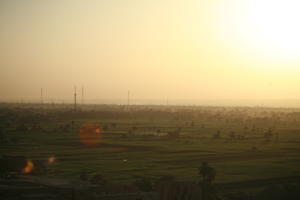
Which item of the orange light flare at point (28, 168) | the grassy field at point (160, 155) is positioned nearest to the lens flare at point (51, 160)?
the grassy field at point (160, 155)

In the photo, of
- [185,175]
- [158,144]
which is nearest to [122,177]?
[185,175]

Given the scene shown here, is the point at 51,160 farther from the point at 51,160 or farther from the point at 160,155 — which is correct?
the point at 160,155

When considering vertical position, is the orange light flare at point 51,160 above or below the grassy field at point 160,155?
above

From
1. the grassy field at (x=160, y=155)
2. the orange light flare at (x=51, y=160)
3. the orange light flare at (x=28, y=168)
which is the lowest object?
the grassy field at (x=160, y=155)

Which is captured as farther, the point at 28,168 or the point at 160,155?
the point at 160,155

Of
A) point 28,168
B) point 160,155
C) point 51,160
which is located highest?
point 28,168

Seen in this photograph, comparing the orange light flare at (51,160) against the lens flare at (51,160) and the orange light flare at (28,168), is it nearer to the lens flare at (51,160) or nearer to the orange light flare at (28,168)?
the lens flare at (51,160)

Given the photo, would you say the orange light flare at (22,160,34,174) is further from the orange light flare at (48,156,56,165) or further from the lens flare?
the lens flare

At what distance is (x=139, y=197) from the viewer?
21.2 metres

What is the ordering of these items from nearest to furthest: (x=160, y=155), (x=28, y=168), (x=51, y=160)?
1. (x=28, y=168)
2. (x=51, y=160)
3. (x=160, y=155)

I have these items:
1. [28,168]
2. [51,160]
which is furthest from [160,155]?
[28,168]

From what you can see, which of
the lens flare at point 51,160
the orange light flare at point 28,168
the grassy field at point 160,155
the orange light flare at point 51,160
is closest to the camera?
the orange light flare at point 28,168

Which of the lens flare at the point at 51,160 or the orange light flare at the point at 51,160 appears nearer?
the orange light flare at the point at 51,160

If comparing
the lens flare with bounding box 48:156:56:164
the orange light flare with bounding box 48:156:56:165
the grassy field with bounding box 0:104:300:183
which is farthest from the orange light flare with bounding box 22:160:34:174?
the lens flare with bounding box 48:156:56:164
